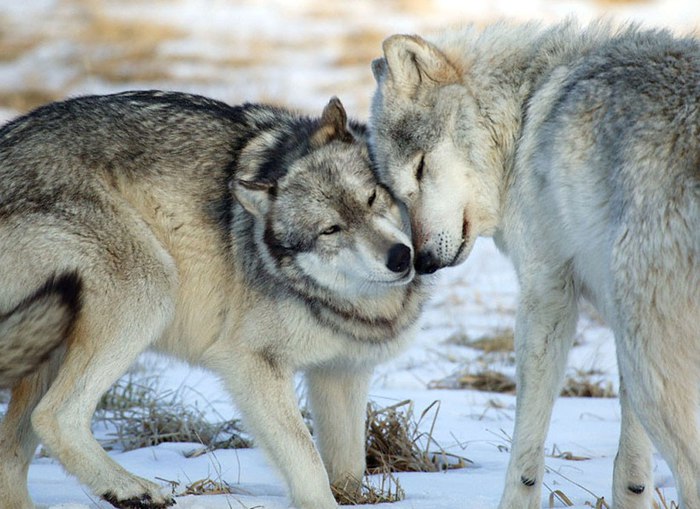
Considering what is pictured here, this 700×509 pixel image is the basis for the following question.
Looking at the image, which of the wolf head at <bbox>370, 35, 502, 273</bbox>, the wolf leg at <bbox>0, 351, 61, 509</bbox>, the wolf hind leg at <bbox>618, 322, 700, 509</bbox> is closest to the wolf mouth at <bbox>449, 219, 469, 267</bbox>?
the wolf head at <bbox>370, 35, 502, 273</bbox>

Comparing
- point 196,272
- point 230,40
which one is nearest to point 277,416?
point 196,272

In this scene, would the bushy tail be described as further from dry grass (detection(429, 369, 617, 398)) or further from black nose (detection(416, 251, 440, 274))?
dry grass (detection(429, 369, 617, 398))

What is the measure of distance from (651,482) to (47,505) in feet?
8.53

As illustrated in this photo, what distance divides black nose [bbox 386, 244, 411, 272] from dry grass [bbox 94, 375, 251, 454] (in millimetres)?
1520

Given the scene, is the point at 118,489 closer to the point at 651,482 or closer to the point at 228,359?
the point at 228,359

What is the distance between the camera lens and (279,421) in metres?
4.48

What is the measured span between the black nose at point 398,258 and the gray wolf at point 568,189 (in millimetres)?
89

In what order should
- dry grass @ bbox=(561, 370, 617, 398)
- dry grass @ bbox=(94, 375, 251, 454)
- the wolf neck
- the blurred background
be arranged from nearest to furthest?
the wolf neck
dry grass @ bbox=(94, 375, 251, 454)
dry grass @ bbox=(561, 370, 617, 398)
the blurred background

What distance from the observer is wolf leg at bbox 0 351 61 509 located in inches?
175

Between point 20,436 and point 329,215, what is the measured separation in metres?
1.71

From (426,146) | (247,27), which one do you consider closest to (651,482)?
(426,146)

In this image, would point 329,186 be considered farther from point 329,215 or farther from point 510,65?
point 510,65

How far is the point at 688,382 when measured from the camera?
3369 millimetres

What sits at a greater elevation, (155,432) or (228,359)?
(228,359)
